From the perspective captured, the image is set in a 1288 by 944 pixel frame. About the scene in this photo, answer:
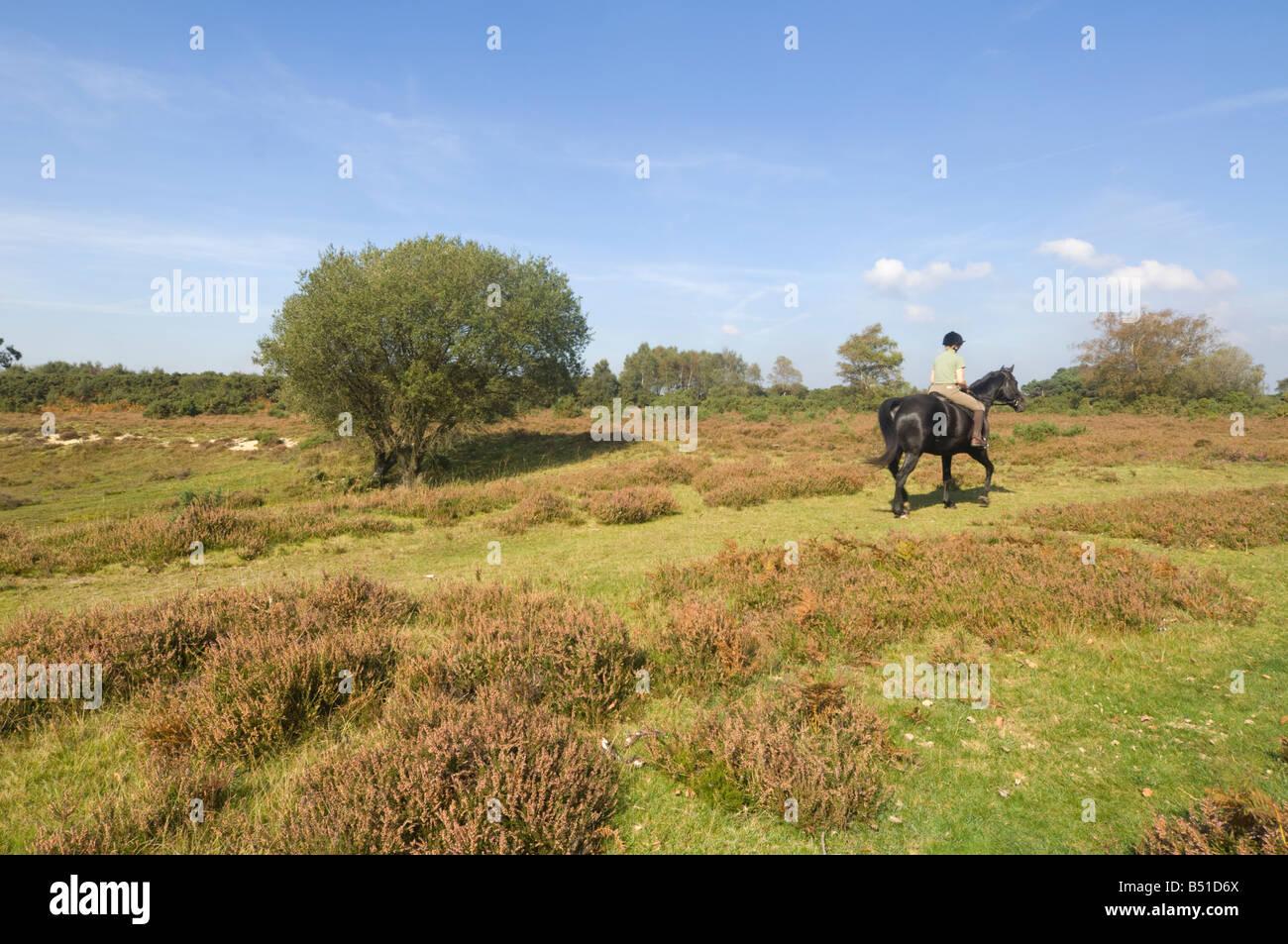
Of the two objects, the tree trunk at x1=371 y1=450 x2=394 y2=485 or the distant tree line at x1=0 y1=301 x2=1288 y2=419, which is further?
the distant tree line at x1=0 y1=301 x2=1288 y2=419

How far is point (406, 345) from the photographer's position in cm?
2014

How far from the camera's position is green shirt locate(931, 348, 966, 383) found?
1320 cm

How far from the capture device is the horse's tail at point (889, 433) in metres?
13.3

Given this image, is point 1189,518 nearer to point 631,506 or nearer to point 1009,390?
point 1009,390

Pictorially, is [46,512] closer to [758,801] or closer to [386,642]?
[386,642]

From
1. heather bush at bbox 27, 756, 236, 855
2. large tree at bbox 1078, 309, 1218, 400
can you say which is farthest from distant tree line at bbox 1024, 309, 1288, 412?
heather bush at bbox 27, 756, 236, 855

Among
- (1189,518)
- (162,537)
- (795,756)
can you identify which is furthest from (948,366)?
(162,537)

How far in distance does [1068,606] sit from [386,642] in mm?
7763

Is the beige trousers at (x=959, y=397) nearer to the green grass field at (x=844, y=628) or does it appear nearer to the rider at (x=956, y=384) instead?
A: the rider at (x=956, y=384)

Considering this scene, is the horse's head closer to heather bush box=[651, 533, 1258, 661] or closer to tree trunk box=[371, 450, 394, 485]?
heather bush box=[651, 533, 1258, 661]

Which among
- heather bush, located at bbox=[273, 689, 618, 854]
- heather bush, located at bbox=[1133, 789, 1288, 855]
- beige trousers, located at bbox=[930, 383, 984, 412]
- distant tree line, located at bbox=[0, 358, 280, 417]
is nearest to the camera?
heather bush, located at bbox=[1133, 789, 1288, 855]

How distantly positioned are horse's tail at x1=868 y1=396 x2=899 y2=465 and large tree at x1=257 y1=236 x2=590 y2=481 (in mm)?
14210

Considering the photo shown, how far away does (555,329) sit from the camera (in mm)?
25562

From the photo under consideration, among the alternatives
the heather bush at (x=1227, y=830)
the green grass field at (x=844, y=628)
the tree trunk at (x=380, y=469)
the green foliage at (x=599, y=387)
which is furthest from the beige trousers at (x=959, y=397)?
the green foliage at (x=599, y=387)
